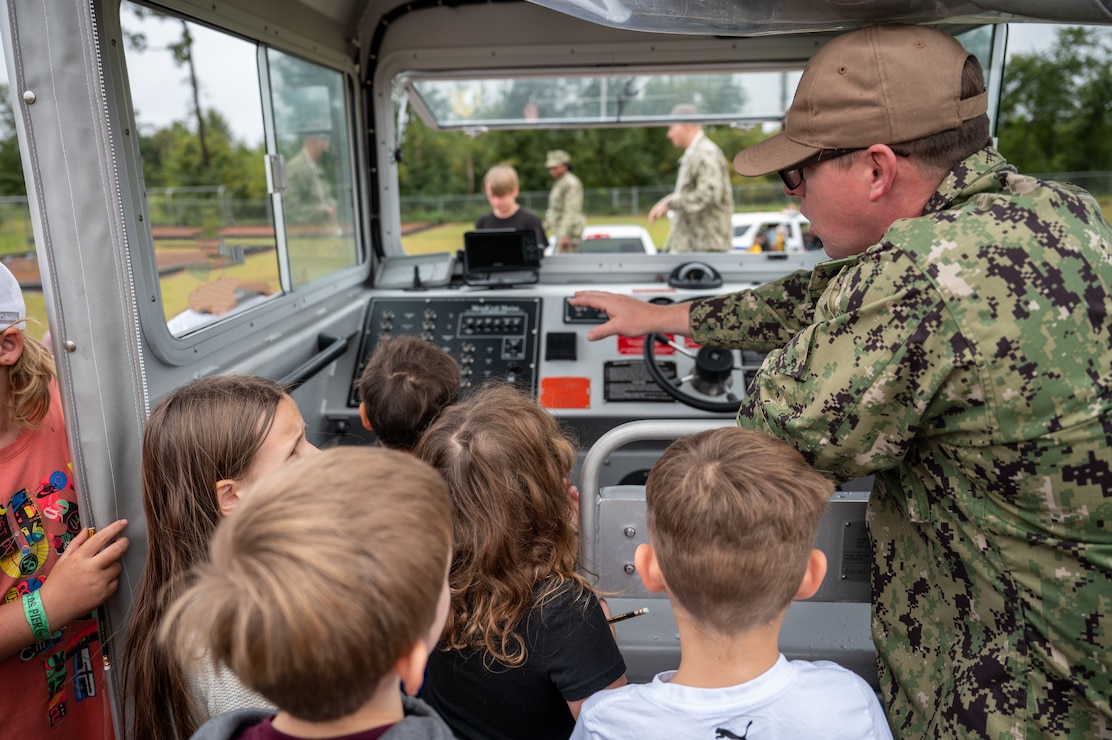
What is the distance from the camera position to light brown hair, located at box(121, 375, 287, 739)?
1.35 m

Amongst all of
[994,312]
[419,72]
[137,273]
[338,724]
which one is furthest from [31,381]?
[419,72]

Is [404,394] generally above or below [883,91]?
below

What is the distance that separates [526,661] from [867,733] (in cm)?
53

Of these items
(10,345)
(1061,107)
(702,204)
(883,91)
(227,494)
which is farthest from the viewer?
(1061,107)

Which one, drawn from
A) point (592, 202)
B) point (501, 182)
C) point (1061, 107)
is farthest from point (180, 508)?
point (1061, 107)

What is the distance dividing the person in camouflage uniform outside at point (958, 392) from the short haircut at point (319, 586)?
2.19 ft

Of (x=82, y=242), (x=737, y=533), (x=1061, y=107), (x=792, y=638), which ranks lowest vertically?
(x=792, y=638)

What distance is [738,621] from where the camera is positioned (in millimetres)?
1056

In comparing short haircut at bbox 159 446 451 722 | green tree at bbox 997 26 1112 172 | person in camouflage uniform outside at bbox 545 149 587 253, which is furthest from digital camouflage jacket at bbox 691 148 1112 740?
green tree at bbox 997 26 1112 172

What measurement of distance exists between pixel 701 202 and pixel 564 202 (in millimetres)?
2685

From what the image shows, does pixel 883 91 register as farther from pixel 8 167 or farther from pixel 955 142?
pixel 8 167

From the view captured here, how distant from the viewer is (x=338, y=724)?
86 cm

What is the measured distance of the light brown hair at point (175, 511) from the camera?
1346mm

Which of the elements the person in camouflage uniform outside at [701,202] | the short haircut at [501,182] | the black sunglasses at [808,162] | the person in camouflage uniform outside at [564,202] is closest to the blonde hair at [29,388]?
the black sunglasses at [808,162]
